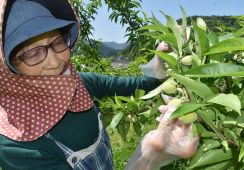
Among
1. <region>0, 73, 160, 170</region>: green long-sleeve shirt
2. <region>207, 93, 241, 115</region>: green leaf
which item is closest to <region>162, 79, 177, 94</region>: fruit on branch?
<region>207, 93, 241, 115</region>: green leaf

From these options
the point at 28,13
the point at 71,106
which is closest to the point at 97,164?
the point at 71,106

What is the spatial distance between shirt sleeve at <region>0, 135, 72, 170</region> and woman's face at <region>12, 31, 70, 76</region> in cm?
25

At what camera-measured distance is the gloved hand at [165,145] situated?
115 cm

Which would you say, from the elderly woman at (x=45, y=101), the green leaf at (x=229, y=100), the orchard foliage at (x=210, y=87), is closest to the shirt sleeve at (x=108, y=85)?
the elderly woman at (x=45, y=101)

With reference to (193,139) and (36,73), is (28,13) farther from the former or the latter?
(193,139)

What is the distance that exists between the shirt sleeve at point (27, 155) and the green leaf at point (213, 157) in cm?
64

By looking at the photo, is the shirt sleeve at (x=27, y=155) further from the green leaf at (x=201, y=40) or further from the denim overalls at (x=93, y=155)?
the green leaf at (x=201, y=40)

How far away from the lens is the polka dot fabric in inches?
60.4

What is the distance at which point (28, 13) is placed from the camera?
4.84ft

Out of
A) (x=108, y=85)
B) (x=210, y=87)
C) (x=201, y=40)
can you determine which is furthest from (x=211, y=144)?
(x=108, y=85)

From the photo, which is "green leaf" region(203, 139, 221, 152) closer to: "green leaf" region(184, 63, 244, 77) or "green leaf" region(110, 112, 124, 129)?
"green leaf" region(184, 63, 244, 77)

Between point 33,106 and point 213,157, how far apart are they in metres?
0.77

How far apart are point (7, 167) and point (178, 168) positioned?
2.54 metres

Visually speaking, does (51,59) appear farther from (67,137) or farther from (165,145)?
(165,145)
